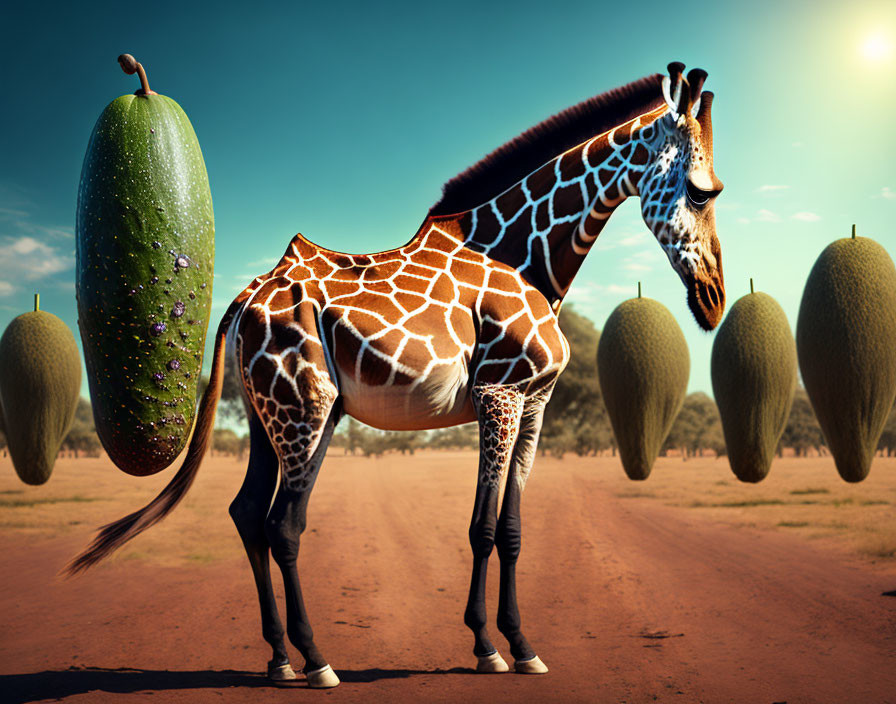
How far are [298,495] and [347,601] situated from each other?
10.8 ft

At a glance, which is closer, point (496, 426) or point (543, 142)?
point (496, 426)

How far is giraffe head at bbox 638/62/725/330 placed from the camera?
17.4ft

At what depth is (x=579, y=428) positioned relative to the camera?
36406 mm

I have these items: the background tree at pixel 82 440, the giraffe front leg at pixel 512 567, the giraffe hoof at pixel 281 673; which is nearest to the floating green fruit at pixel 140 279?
the giraffe hoof at pixel 281 673

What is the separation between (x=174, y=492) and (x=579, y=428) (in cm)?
3233

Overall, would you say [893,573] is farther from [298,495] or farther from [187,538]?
[187,538]

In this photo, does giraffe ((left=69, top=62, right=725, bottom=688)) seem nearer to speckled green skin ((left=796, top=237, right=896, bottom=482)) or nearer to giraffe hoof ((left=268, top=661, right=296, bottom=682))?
giraffe hoof ((left=268, top=661, right=296, bottom=682))

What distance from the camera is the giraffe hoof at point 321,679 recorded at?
4.86m

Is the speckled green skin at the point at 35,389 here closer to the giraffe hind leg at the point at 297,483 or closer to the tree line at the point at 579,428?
the tree line at the point at 579,428

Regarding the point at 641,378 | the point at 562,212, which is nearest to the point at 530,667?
the point at 562,212

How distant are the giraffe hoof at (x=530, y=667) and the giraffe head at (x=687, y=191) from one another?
2800mm

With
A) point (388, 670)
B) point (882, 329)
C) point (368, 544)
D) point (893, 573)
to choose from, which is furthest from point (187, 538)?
point (882, 329)

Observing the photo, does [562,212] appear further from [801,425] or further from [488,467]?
[801,425]

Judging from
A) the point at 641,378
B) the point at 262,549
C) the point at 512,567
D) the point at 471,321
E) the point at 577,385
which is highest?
the point at 577,385
